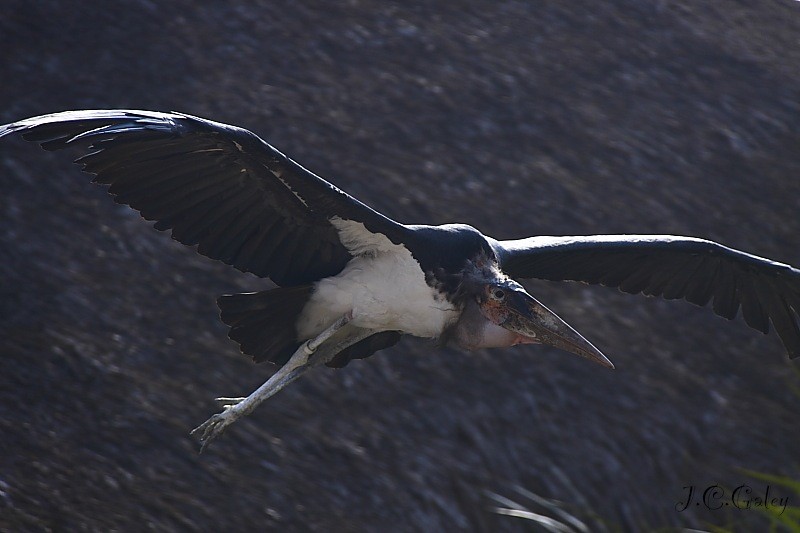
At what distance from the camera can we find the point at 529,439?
8.20 meters

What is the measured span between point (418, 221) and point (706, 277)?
372cm

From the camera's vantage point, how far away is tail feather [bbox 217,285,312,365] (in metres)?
4.80

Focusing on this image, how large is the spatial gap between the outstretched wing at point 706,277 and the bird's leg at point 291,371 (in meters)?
0.94

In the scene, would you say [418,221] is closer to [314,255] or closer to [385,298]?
[314,255]

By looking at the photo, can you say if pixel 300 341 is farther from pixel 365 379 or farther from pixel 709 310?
pixel 709 310

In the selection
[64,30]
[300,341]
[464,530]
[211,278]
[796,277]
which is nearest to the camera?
[300,341]

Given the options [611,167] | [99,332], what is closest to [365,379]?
[99,332]

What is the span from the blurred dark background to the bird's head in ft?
10.8

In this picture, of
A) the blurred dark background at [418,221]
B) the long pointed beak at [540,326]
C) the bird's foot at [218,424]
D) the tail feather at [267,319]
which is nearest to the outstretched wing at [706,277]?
the long pointed beak at [540,326]

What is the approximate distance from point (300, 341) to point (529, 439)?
3.63m

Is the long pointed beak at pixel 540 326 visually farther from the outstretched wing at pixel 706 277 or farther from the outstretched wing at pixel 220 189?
the outstretched wing at pixel 706 277

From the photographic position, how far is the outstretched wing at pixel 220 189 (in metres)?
3.83

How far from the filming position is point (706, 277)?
570cm
